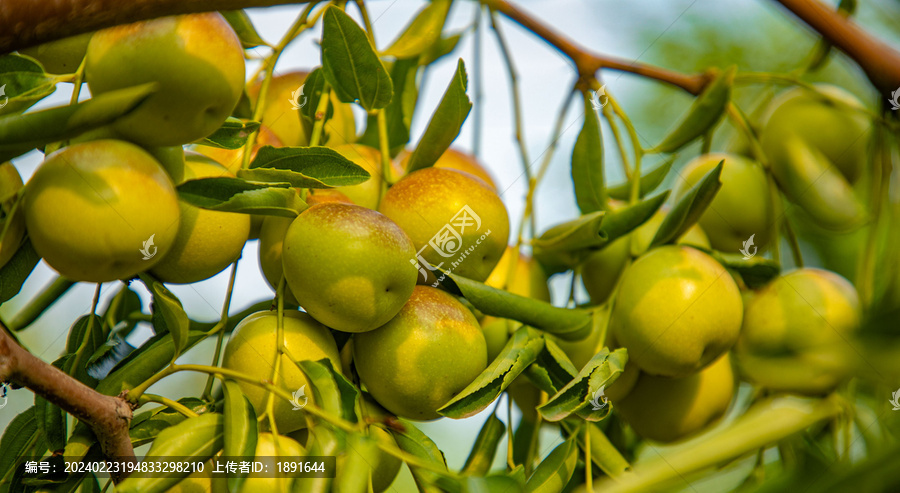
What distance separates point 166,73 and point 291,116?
1.25 feet

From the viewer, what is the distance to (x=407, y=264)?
761 mm

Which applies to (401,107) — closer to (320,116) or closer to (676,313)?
(320,116)

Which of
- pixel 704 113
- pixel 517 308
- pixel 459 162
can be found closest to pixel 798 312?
pixel 704 113

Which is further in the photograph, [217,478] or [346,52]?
[346,52]

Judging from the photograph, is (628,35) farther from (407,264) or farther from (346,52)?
(407,264)

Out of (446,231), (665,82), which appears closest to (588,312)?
(446,231)

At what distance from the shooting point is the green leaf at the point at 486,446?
2.96ft

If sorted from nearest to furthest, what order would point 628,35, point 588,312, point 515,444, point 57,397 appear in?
point 57,397, point 588,312, point 515,444, point 628,35

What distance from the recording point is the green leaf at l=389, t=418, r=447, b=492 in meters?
0.72

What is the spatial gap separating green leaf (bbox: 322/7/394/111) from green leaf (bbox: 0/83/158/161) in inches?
13.1

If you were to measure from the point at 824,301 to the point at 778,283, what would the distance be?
0.06 meters

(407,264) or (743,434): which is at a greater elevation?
(743,434)

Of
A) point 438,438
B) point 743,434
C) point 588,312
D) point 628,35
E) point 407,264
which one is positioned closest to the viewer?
point 743,434

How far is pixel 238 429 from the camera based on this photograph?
25.0 inches
